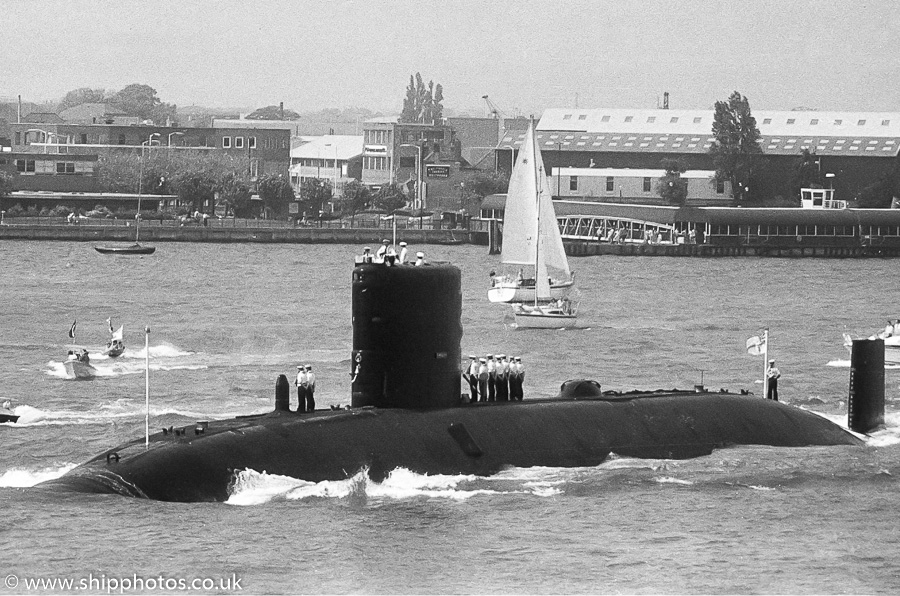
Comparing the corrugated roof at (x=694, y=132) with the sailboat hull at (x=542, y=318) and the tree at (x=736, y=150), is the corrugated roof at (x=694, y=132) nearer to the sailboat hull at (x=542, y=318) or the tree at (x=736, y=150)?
the tree at (x=736, y=150)

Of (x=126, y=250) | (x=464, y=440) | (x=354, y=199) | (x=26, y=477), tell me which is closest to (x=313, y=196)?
(x=354, y=199)

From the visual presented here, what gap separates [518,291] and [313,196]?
8113 cm

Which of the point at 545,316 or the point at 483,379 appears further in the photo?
Answer: the point at 545,316

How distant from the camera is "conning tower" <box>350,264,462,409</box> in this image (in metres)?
25.7

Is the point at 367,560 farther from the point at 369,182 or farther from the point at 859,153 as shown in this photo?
the point at 369,182

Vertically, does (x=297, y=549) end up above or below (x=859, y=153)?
below

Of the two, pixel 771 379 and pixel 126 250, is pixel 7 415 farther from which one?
pixel 126 250

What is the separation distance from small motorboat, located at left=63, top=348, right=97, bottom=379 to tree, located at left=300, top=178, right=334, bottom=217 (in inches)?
4170

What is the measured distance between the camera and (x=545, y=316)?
69.0 m

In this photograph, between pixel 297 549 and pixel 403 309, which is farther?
pixel 403 309

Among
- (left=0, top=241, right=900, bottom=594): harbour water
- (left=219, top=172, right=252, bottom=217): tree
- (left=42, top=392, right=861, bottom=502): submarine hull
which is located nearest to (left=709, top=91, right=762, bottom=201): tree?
(left=219, top=172, right=252, bottom=217): tree

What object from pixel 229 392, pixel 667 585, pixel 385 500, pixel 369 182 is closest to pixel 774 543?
pixel 667 585

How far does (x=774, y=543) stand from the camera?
25.3 meters

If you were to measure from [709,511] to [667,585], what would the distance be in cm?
444
